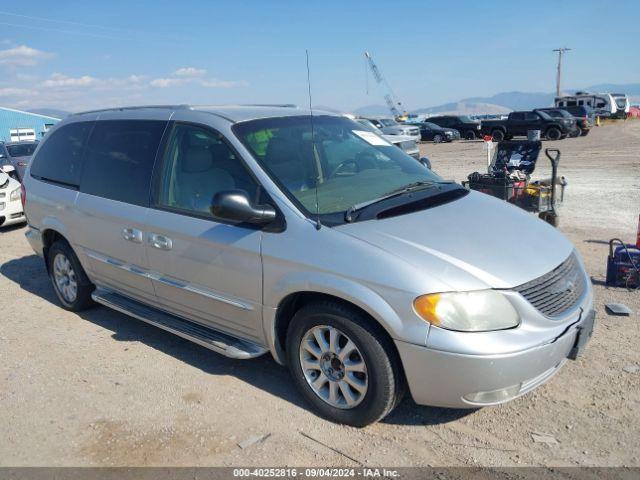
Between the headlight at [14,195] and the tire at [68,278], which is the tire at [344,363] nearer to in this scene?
the tire at [68,278]

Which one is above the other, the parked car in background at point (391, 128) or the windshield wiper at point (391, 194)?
the windshield wiper at point (391, 194)

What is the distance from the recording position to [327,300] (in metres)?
3.22

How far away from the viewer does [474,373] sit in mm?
2779

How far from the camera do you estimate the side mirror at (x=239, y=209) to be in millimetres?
3232

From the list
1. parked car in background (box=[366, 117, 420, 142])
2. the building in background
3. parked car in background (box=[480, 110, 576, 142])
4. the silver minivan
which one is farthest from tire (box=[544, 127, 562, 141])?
the building in background

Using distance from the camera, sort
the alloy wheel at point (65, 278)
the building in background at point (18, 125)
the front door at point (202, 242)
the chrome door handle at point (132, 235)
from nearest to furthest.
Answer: the front door at point (202, 242) < the chrome door handle at point (132, 235) < the alloy wheel at point (65, 278) < the building in background at point (18, 125)

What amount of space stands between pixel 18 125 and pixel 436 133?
4218 centimetres

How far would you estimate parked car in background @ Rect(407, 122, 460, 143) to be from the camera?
105 ft

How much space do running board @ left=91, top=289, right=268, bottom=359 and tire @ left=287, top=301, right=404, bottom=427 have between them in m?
0.34

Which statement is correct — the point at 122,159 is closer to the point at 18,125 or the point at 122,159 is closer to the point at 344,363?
the point at 344,363

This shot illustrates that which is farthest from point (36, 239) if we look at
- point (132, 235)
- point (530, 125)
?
point (530, 125)

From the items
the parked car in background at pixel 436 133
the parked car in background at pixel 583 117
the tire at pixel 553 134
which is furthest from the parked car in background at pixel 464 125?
the parked car in background at pixel 583 117

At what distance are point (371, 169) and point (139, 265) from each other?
6.33ft

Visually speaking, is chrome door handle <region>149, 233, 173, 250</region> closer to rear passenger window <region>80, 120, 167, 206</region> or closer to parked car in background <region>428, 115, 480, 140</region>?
rear passenger window <region>80, 120, 167, 206</region>
